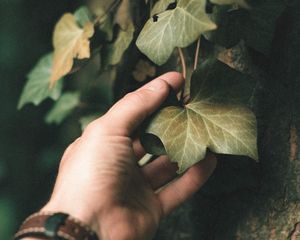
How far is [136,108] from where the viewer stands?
2.60 feet

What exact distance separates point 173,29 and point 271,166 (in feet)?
1.11

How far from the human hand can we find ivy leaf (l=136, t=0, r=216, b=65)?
3.2 inches

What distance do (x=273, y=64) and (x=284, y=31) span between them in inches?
2.6

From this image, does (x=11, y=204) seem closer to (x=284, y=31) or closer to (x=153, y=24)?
(x=153, y=24)

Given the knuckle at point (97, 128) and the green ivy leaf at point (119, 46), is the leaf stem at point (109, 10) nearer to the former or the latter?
the green ivy leaf at point (119, 46)

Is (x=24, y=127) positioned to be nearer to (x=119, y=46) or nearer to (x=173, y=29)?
(x=119, y=46)

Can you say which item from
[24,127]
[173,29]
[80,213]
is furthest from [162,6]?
[24,127]

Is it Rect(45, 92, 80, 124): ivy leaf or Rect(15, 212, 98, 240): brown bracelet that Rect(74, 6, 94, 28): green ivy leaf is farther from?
Rect(15, 212, 98, 240): brown bracelet

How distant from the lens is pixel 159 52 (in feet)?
2.50

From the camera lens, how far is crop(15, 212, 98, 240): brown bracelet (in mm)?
715

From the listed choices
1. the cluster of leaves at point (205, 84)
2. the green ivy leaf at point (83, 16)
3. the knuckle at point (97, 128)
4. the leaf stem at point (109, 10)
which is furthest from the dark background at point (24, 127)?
the cluster of leaves at point (205, 84)

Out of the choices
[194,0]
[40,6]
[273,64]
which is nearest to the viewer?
[194,0]

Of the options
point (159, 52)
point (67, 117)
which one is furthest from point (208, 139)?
point (67, 117)

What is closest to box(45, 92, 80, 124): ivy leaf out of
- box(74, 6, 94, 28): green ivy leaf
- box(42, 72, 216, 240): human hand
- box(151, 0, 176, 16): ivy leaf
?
box(74, 6, 94, 28): green ivy leaf
